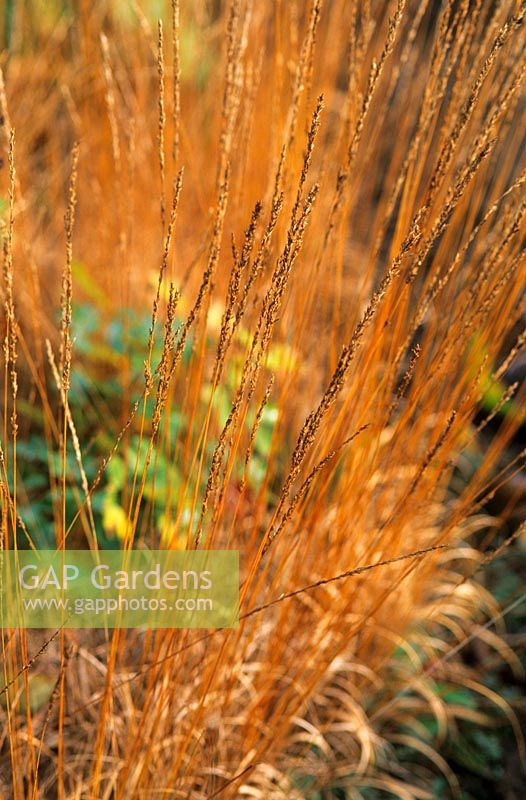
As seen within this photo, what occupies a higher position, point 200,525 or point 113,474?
point 113,474

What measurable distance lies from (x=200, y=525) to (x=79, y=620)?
0.62 meters

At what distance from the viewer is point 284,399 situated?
4.00 feet

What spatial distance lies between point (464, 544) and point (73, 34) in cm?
228

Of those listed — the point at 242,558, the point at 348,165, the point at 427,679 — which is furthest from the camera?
the point at 427,679

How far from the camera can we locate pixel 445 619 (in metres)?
1.85

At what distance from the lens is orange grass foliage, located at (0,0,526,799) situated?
2.82 feet

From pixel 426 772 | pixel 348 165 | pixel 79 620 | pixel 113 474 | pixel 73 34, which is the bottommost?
pixel 426 772

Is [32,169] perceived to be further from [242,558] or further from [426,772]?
[426,772]

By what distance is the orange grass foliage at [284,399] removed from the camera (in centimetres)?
86

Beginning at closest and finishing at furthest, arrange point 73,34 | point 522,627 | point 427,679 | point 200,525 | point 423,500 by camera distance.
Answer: point 200,525
point 423,500
point 427,679
point 522,627
point 73,34

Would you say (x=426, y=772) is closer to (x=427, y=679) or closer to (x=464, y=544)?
(x=427, y=679)

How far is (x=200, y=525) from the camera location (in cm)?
87

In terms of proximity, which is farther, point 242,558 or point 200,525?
point 242,558

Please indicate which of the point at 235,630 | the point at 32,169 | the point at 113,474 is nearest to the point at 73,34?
the point at 32,169
